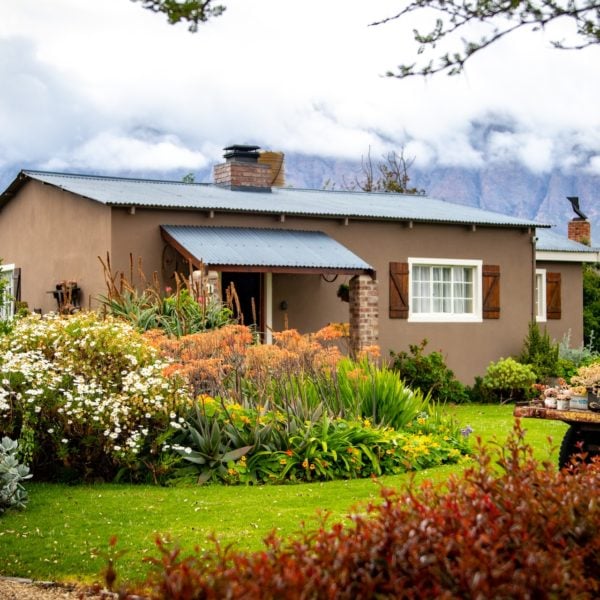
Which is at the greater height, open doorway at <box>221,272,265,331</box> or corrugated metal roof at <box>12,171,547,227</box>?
corrugated metal roof at <box>12,171,547,227</box>

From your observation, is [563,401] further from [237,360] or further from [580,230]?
[580,230]

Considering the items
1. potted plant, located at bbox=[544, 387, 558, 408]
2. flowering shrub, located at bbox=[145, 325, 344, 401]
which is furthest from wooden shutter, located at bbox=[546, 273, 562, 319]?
potted plant, located at bbox=[544, 387, 558, 408]

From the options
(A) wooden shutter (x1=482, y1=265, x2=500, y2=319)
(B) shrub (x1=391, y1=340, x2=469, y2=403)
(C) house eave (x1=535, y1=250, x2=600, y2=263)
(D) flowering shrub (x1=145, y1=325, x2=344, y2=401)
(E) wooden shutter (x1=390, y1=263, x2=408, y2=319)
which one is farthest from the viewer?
(C) house eave (x1=535, y1=250, x2=600, y2=263)

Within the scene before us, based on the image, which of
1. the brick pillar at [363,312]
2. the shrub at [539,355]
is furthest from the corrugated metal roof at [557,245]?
the brick pillar at [363,312]

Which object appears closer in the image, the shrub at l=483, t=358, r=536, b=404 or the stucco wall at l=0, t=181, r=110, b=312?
the stucco wall at l=0, t=181, r=110, b=312

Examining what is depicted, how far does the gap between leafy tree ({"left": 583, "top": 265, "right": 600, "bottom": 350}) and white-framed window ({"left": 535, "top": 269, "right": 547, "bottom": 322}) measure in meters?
2.29

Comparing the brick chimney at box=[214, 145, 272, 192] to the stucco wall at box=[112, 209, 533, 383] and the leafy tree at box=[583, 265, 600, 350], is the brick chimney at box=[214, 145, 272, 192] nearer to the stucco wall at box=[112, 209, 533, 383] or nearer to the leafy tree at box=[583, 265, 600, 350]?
the stucco wall at box=[112, 209, 533, 383]

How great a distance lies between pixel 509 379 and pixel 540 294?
5015 millimetres

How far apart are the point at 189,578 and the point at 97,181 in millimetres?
17430

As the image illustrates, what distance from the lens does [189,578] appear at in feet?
10.7

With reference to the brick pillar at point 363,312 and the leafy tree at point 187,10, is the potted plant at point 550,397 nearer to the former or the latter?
the leafy tree at point 187,10

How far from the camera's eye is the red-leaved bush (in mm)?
3275

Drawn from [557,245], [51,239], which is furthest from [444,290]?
[51,239]

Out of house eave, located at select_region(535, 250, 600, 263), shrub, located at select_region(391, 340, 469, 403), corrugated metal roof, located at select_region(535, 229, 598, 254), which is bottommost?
shrub, located at select_region(391, 340, 469, 403)
